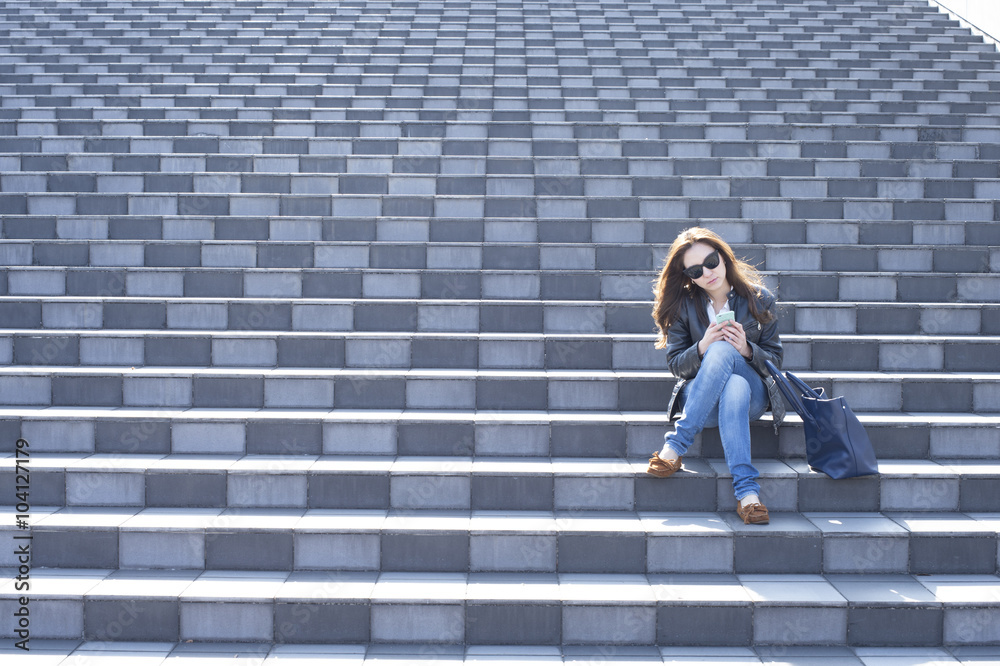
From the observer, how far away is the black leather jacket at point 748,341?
135 inches

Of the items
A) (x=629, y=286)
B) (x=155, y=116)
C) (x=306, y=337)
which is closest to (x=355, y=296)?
(x=306, y=337)

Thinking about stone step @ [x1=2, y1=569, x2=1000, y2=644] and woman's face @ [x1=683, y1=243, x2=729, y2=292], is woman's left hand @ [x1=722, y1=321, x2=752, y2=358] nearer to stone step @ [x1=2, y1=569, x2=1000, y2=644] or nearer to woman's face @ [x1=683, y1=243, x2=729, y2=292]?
woman's face @ [x1=683, y1=243, x2=729, y2=292]

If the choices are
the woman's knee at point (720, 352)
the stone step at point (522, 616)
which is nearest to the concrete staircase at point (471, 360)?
the stone step at point (522, 616)

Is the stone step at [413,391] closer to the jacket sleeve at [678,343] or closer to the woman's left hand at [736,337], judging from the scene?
the jacket sleeve at [678,343]

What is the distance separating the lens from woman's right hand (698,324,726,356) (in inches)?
134

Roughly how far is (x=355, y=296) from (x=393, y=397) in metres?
0.98

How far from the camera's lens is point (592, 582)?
321 cm

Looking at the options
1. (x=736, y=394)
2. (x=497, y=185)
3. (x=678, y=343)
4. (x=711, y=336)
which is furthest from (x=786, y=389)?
(x=497, y=185)

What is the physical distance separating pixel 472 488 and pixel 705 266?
155 centimetres

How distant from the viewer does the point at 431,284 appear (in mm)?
4758

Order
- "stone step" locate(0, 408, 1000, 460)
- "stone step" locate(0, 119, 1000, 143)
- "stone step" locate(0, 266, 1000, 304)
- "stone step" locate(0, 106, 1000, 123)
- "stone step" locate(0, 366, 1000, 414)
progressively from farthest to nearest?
"stone step" locate(0, 106, 1000, 123)
"stone step" locate(0, 119, 1000, 143)
"stone step" locate(0, 266, 1000, 304)
"stone step" locate(0, 366, 1000, 414)
"stone step" locate(0, 408, 1000, 460)

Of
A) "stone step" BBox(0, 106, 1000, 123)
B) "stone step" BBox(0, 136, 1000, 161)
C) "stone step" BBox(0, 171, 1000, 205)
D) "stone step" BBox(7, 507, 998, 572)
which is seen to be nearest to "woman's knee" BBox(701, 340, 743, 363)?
"stone step" BBox(7, 507, 998, 572)

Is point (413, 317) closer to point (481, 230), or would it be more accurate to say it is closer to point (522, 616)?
point (481, 230)

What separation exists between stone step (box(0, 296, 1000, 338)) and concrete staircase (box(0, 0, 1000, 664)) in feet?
0.06
